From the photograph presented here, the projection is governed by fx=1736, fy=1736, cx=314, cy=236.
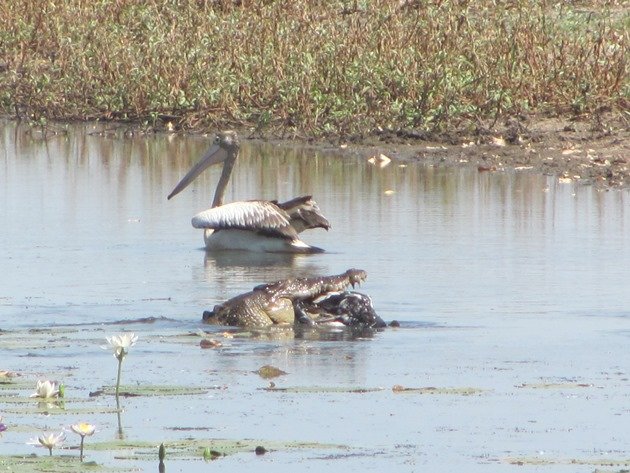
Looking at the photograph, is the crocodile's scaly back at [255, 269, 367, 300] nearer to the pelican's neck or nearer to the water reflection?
the water reflection

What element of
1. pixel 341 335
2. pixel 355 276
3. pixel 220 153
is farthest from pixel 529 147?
pixel 341 335

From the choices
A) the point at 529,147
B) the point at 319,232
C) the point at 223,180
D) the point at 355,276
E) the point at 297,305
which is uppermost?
the point at 529,147

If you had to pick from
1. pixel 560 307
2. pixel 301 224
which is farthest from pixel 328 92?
pixel 560 307

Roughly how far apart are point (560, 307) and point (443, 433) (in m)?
3.12

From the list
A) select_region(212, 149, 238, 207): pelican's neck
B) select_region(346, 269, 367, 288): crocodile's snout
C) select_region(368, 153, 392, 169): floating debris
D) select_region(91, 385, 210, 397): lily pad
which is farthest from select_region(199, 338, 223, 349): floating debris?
select_region(368, 153, 392, 169): floating debris

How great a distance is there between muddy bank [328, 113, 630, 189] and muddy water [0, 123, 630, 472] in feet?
1.77

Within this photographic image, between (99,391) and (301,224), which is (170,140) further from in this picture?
(99,391)

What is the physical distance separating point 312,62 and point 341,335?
10.8 m

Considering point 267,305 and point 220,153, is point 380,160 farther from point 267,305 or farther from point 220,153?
point 267,305

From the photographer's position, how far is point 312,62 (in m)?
18.6

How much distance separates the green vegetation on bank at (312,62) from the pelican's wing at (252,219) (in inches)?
214

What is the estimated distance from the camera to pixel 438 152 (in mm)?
16406

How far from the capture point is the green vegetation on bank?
1747cm

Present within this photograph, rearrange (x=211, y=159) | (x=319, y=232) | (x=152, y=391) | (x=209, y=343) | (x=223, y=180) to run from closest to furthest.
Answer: (x=152, y=391)
(x=209, y=343)
(x=319, y=232)
(x=223, y=180)
(x=211, y=159)
